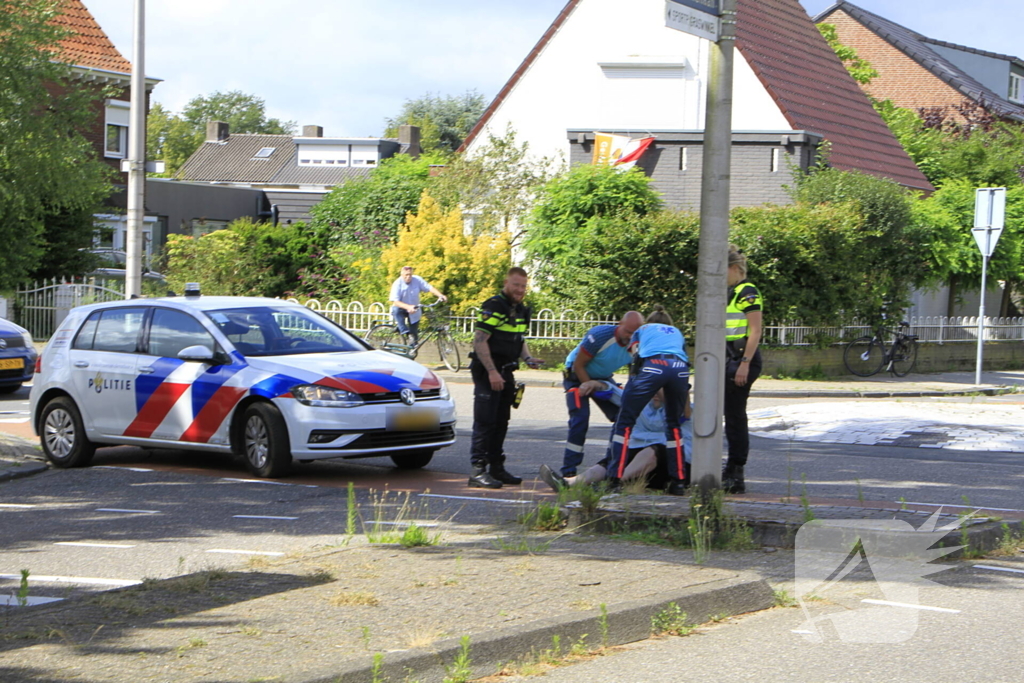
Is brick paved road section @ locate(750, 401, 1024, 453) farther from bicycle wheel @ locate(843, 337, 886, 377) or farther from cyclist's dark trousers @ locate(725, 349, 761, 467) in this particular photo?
bicycle wheel @ locate(843, 337, 886, 377)

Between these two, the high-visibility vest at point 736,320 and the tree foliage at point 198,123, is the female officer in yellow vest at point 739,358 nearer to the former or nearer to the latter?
the high-visibility vest at point 736,320

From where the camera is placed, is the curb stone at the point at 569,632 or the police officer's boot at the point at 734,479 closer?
the curb stone at the point at 569,632

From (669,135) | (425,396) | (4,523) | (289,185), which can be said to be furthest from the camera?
(289,185)

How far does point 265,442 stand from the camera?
9766 mm

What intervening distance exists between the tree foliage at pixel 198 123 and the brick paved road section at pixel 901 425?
9783 cm

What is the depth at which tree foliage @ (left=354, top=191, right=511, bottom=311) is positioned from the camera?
22562 millimetres

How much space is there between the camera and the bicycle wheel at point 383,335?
71.4 feet

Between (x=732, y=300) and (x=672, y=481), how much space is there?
1.47 m

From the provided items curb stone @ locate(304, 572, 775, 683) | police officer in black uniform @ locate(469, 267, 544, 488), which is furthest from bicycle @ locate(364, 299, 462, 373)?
curb stone @ locate(304, 572, 775, 683)

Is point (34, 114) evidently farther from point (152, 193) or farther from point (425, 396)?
point (152, 193)

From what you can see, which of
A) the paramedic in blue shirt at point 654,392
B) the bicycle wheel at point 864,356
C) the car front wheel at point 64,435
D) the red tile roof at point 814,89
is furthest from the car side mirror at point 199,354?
the red tile roof at point 814,89

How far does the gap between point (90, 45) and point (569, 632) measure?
3622cm

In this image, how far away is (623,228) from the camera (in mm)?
21375

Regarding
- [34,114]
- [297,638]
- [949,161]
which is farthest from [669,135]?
[297,638]
